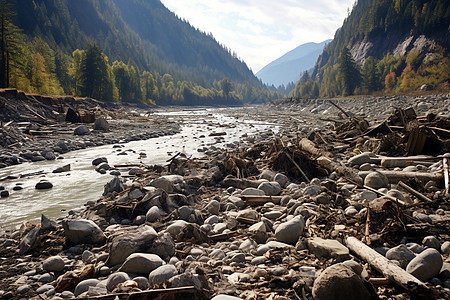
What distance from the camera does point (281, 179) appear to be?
7441 millimetres

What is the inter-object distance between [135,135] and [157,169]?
1366 centimetres

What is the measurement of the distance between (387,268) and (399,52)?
112m

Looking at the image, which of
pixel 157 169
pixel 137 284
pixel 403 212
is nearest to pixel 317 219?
pixel 403 212

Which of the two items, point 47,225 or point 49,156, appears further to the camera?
point 49,156

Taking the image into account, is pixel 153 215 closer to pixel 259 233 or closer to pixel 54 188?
pixel 259 233

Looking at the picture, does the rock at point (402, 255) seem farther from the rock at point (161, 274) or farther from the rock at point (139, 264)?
the rock at point (139, 264)

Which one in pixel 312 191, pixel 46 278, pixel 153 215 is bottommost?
pixel 46 278

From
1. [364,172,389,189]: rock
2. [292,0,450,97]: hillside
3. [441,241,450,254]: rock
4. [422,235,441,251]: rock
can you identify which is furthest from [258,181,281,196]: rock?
[292,0,450,97]: hillside

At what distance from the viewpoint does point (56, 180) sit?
9.62m

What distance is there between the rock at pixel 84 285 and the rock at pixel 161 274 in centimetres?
72

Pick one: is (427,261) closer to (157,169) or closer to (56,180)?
(157,169)

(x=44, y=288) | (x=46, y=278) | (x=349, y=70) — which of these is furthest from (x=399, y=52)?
(x=44, y=288)

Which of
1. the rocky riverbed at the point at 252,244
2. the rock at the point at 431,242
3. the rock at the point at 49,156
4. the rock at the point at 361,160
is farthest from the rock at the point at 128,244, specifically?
the rock at the point at 49,156

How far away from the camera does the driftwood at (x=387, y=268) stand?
2619 mm
